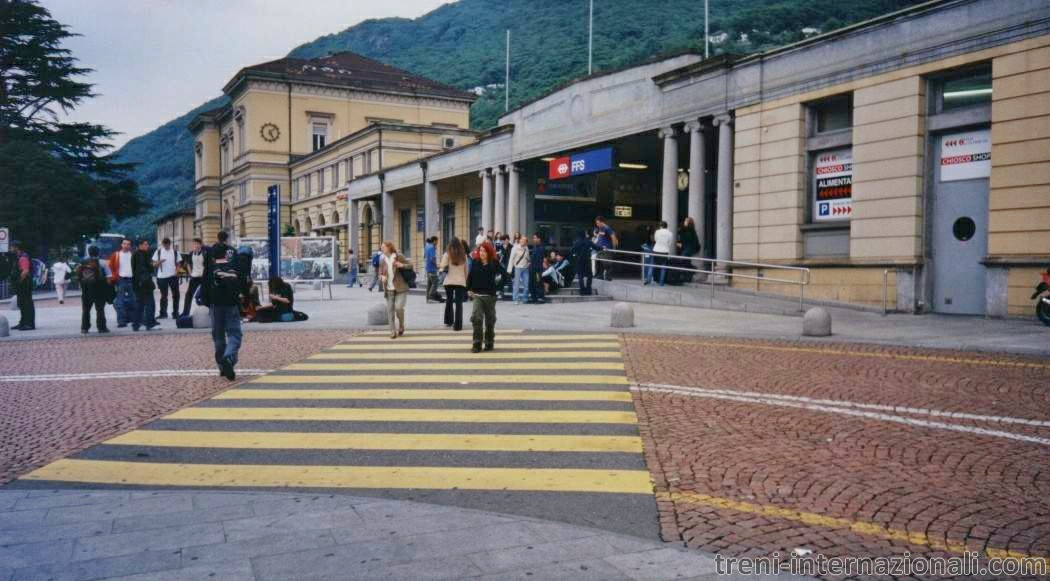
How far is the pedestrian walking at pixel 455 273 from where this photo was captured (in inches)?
563

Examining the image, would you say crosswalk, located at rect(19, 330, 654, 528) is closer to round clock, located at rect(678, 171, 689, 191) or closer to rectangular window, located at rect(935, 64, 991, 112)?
rectangular window, located at rect(935, 64, 991, 112)

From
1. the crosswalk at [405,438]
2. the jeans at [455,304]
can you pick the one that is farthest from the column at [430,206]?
the crosswalk at [405,438]

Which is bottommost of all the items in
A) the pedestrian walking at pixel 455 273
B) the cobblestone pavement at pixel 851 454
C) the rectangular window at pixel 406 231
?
the cobblestone pavement at pixel 851 454

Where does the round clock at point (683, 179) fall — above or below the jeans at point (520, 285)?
above

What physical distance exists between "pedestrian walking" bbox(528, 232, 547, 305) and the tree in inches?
1283

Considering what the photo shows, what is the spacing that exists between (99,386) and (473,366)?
4651mm

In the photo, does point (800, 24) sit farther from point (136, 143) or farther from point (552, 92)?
point (136, 143)

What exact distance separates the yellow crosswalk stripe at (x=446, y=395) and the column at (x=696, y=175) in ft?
44.7

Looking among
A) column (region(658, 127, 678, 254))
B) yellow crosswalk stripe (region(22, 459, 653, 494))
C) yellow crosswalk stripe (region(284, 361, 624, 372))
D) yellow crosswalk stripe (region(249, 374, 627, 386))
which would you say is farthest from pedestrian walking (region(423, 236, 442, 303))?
yellow crosswalk stripe (region(22, 459, 653, 494))

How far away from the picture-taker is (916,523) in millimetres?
4570

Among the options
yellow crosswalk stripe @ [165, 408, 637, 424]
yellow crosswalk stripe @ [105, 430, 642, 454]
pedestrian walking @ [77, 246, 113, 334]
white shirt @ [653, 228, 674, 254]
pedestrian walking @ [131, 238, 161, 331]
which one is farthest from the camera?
white shirt @ [653, 228, 674, 254]

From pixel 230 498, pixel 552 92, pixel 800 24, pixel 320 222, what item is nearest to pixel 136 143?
pixel 320 222

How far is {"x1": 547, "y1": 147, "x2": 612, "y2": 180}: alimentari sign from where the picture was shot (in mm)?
24828

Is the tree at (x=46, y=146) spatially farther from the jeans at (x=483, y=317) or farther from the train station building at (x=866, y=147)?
the jeans at (x=483, y=317)
